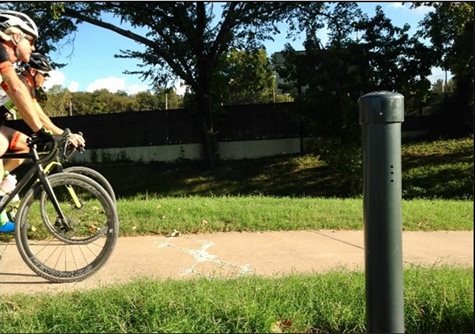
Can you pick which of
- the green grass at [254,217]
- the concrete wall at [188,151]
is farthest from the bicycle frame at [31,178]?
the concrete wall at [188,151]

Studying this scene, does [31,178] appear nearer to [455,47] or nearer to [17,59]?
[17,59]

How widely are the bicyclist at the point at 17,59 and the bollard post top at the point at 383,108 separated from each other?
235 centimetres

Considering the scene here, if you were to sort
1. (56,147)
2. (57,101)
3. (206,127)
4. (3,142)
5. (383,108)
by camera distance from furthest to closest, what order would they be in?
(57,101)
(206,127)
(3,142)
(56,147)
(383,108)

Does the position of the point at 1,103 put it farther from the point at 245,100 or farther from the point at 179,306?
the point at 245,100

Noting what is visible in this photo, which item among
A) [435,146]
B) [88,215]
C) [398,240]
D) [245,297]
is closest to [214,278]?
[245,297]

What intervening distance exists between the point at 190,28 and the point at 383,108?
1655 centimetres

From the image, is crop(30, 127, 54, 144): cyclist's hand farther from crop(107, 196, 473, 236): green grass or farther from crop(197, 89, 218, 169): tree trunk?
crop(197, 89, 218, 169): tree trunk

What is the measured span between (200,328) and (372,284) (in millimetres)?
918

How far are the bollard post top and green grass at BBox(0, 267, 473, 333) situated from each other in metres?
1.16

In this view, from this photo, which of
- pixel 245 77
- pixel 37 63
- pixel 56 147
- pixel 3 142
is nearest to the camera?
pixel 56 147

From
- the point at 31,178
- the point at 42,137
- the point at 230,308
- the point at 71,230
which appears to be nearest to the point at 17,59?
the point at 42,137

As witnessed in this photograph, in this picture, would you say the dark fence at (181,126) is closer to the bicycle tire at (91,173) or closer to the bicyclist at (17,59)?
the bicycle tire at (91,173)

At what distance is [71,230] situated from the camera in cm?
424

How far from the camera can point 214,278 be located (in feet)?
12.6
